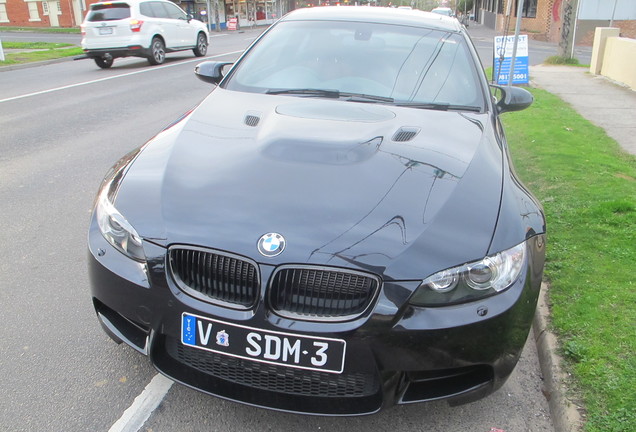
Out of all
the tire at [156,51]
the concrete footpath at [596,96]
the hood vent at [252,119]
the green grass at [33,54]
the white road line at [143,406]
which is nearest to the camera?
the white road line at [143,406]

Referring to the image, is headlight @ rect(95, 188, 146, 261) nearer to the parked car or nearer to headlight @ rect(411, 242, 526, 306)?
the parked car

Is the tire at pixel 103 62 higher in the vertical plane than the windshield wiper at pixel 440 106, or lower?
lower

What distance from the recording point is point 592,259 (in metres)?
3.68

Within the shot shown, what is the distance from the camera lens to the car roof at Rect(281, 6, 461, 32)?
13.0ft

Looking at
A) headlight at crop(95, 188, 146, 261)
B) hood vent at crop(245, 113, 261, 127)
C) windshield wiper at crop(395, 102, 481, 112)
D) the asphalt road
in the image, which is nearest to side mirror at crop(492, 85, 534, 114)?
windshield wiper at crop(395, 102, 481, 112)

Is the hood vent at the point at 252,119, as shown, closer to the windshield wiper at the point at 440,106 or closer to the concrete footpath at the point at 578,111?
the windshield wiper at the point at 440,106

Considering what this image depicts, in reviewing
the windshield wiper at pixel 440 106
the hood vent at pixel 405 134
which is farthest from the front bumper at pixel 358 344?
the windshield wiper at pixel 440 106

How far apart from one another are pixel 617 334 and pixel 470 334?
1315 millimetres

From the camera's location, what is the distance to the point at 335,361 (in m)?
1.94

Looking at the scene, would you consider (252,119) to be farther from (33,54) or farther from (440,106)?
(33,54)

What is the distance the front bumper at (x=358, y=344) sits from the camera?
1935 millimetres

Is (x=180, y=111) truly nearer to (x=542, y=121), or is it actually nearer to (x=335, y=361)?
(x=542, y=121)

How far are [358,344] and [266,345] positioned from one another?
13.0 inches

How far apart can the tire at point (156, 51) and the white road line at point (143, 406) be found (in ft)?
Result: 48.3
